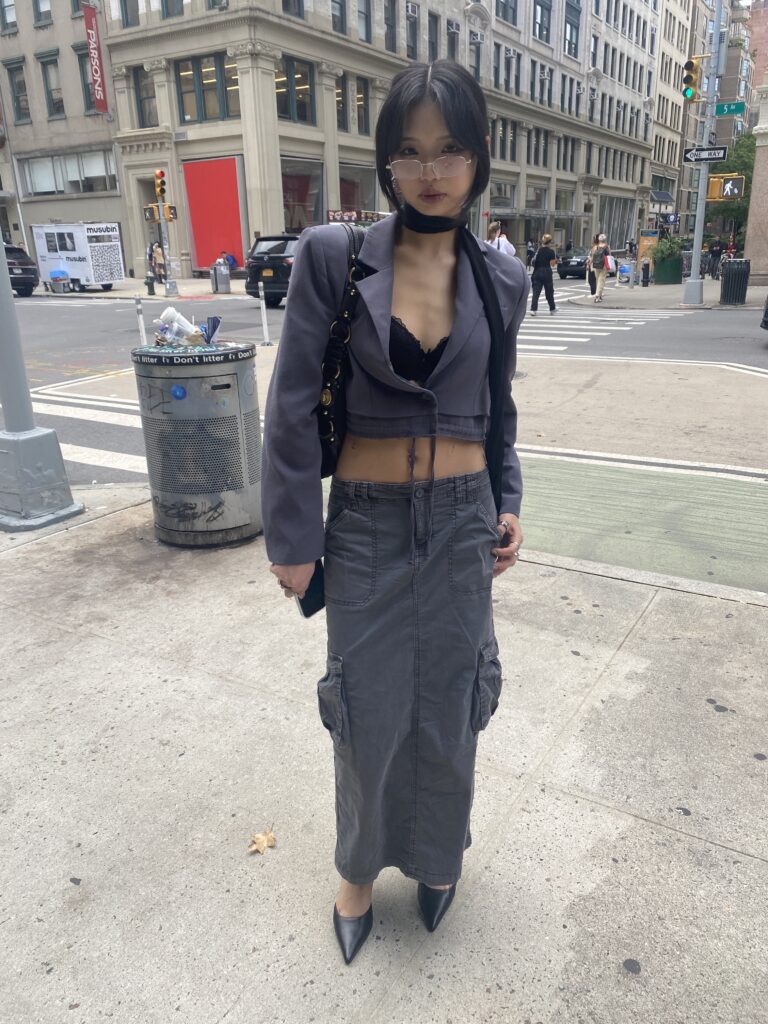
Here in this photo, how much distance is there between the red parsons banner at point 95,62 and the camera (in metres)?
35.6

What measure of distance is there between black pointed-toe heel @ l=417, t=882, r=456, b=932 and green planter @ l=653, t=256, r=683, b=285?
1256 inches

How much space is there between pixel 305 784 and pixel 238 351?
2.73 metres

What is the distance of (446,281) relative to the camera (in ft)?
6.24

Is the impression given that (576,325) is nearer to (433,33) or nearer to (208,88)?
(208,88)

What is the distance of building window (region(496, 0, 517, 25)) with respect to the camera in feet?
153

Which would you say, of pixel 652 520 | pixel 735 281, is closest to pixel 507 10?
pixel 735 281

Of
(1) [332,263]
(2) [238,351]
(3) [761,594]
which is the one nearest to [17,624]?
(2) [238,351]

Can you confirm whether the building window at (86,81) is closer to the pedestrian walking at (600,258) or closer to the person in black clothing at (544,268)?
the pedestrian walking at (600,258)

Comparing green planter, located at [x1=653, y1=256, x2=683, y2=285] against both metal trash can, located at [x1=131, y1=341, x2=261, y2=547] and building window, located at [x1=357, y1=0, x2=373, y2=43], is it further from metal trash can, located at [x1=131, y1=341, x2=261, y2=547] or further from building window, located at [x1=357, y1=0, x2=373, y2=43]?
metal trash can, located at [x1=131, y1=341, x2=261, y2=547]

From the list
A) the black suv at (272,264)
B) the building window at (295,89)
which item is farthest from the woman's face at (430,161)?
the building window at (295,89)

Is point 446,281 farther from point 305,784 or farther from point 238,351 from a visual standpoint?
point 238,351

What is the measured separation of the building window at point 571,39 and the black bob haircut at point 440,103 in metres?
62.6

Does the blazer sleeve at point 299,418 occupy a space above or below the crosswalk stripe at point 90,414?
above

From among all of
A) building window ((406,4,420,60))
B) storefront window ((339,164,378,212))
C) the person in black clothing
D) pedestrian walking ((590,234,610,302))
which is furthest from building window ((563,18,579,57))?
the person in black clothing
